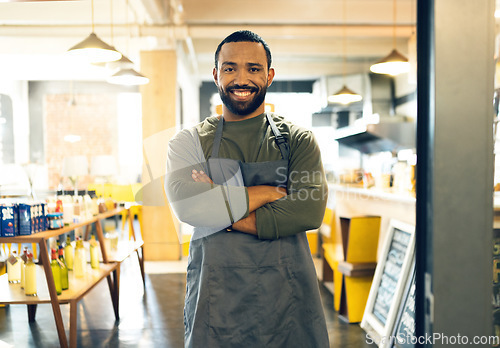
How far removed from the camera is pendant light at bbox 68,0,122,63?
350 centimetres

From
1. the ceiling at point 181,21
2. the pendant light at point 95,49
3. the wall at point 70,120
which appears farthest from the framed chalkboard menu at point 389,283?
the wall at point 70,120

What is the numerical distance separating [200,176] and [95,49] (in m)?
2.58

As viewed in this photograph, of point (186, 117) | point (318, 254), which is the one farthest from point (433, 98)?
point (186, 117)

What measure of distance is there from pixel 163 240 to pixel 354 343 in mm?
3560

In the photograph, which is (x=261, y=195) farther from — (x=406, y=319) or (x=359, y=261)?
(x=359, y=261)

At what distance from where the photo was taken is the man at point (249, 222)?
4.76ft

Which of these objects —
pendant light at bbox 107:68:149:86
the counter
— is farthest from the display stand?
pendant light at bbox 107:68:149:86

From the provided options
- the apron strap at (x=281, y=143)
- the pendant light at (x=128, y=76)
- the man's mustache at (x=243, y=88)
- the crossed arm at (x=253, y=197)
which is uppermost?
the pendant light at (x=128, y=76)

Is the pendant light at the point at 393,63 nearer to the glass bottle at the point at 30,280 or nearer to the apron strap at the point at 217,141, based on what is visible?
the apron strap at the point at 217,141

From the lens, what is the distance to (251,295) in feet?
4.78

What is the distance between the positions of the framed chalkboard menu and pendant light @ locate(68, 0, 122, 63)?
277cm

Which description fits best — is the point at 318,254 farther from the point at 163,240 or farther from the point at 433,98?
the point at 433,98

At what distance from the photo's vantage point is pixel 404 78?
30.0 ft

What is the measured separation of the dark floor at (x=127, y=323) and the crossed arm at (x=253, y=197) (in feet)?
6.06
